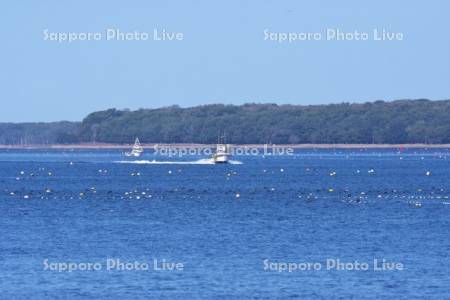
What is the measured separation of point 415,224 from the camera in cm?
6056

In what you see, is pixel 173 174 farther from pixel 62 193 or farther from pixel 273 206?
pixel 273 206

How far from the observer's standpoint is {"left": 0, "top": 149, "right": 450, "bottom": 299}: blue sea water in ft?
131

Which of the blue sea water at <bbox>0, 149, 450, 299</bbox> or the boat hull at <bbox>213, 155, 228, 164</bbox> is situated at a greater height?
the boat hull at <bbox>213, 155, 228, 164</bbox>

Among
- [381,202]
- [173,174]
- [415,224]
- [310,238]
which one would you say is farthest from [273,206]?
[173,174]

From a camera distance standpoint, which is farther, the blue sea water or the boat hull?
the boat hull

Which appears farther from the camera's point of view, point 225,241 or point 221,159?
point 221,159

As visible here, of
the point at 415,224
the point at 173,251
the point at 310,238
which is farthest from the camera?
the point at 415,224

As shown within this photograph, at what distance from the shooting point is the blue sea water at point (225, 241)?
40.0m

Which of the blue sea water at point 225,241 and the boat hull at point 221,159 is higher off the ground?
the boat hull at point 221,159

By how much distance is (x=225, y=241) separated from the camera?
53062mm

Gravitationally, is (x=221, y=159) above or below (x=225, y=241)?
above

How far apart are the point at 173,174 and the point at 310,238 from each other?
8039cm

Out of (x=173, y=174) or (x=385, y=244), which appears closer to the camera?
(x=385, y=244)

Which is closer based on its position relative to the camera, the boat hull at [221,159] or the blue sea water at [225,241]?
the blue sea water at [225,241]
